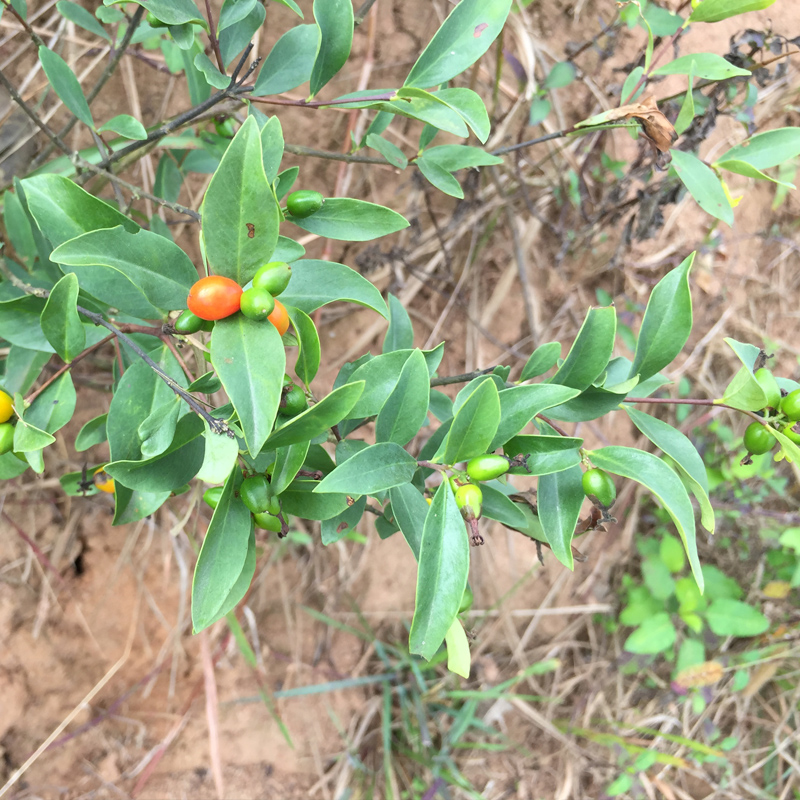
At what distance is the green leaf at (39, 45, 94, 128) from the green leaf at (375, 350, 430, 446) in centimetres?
81

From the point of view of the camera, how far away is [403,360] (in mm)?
872

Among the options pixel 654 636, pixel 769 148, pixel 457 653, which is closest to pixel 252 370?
pixel 457 653

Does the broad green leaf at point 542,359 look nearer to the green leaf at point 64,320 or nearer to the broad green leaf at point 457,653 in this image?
the broad green leaf at point 457,653

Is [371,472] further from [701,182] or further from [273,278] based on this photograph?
[701,182]

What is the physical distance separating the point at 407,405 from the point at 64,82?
92 cm

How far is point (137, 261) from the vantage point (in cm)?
73

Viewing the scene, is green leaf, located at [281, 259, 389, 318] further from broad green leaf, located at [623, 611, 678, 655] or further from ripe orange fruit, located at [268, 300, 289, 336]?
broad green leaf, located at [623, 611, 678, 655]

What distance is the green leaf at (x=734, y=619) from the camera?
215cm

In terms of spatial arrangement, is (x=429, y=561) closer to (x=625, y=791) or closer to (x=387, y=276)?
(x=387, y=276)

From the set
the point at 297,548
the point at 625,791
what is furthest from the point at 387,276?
the point at 625,791

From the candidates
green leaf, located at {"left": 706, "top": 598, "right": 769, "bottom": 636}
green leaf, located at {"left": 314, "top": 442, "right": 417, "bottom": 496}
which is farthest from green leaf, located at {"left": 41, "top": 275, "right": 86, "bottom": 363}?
green leaf, located at {"left": 706, "top": 598, "right": 769, "bottom": 636}

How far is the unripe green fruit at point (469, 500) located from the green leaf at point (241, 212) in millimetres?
386

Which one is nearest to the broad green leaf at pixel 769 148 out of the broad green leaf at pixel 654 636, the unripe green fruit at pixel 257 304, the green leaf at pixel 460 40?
the green leaf at pixel 460 40

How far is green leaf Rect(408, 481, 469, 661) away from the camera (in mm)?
713
